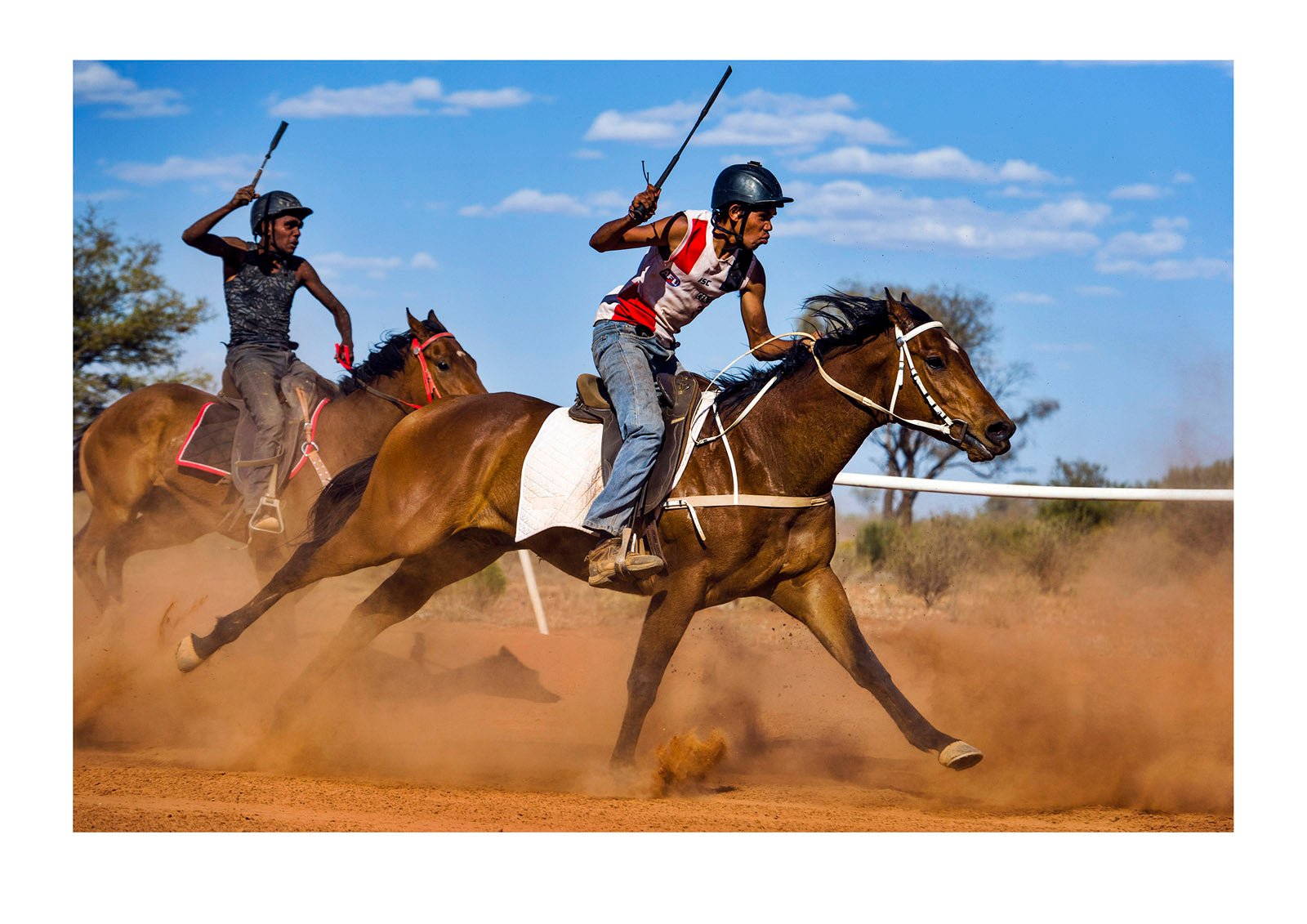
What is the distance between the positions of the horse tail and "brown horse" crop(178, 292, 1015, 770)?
0.27ft

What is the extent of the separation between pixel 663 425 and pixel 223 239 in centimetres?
443

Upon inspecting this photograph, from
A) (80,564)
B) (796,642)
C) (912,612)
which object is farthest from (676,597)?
(912,612)

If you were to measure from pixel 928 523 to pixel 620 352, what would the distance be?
14110 millimetres

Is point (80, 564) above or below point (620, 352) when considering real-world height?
below

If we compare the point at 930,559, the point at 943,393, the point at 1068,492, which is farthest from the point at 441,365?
the point at 930,559

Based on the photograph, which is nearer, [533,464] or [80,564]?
[533,464]

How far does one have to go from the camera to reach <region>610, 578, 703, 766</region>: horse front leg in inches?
233

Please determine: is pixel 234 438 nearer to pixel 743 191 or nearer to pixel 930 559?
pixel 743 191

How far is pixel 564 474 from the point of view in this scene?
6.15m

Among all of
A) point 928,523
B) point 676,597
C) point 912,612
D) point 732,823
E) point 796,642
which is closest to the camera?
point 732,823

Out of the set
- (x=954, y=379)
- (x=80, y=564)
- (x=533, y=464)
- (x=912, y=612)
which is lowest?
(x=912, y=612)

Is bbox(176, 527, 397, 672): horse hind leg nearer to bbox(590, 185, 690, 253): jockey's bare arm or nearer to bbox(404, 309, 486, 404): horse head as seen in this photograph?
bbox(404, 309, 486, 404): horse head

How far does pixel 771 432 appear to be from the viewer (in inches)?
238
